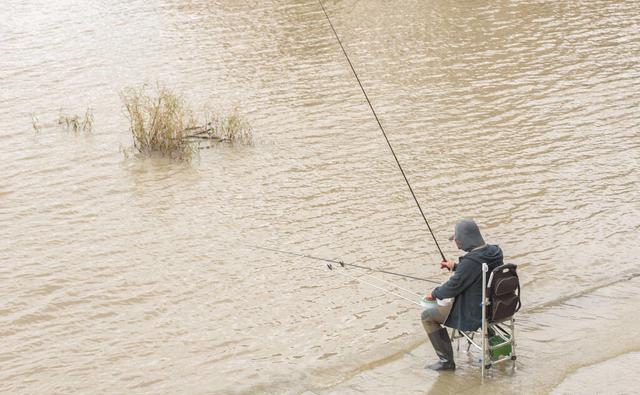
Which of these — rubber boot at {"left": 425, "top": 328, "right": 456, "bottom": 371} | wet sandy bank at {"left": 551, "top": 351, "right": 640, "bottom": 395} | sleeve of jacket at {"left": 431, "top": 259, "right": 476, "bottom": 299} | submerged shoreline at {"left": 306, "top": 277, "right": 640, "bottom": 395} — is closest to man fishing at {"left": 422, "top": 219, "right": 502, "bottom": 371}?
sleeve of jacket at {"left": 431, "top": 259, "right": 476, "bottom": 299}

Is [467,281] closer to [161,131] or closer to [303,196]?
[303,196]

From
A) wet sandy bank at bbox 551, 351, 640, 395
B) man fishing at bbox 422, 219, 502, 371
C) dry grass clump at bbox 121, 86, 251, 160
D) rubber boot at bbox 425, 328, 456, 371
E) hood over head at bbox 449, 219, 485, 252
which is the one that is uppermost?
dry grass clump at bbox 121, 86, 251, 160

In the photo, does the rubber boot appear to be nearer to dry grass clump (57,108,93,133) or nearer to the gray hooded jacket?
the gray hooded jacket

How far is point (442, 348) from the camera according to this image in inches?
281

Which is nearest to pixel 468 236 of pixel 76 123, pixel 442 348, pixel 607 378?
pixel 442 348

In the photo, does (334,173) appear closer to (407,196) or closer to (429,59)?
(407,196)

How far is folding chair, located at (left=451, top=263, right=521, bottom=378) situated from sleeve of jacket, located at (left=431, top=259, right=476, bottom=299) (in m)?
0.13

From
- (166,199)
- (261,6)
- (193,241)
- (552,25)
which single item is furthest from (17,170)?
(552,25)

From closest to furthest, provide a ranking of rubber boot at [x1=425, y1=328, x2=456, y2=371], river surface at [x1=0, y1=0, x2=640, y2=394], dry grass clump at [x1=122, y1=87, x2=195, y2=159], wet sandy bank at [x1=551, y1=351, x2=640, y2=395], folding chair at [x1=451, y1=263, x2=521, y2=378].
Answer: folding chair at [x1=451, y1=263, x2=521, y2=378] → wet sandy bank at [x1=551, y1=351, x2=640, y2=395] → rubber boot at [x1=425, y1=328, x2=456, y2=371] → river surface at [x1=0, y1=0, x2=640, y2=394] → dry grass clump at [x1=122, y1=87, x2=195, y2=159]

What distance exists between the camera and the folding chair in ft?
21.6

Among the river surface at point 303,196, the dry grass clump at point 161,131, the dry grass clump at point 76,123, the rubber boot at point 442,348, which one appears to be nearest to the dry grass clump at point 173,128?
the dry grass clump at point 161,131

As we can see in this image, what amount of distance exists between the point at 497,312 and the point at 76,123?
810cm

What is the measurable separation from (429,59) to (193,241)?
743 centimetres

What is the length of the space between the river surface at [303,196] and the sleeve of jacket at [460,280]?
0.75 m
